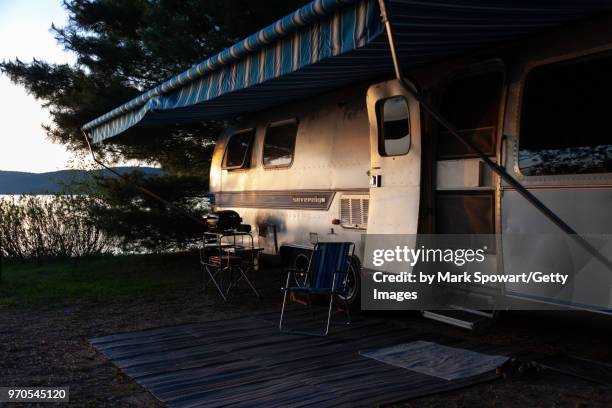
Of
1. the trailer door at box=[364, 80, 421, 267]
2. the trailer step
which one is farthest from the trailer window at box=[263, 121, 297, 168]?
the trailer step

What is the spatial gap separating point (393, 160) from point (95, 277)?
5.76 m

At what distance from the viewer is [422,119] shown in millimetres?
5391

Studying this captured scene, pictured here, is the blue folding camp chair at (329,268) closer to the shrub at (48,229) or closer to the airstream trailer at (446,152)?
the airstream trailer at (446,152)

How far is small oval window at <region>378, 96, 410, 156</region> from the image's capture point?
5.55 metres

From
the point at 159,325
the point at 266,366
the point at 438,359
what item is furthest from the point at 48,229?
the point at 438,359

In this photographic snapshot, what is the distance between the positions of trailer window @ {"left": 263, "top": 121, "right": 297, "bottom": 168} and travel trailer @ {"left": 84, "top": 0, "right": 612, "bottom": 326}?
2 cm

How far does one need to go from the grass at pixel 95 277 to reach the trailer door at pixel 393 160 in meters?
3.66

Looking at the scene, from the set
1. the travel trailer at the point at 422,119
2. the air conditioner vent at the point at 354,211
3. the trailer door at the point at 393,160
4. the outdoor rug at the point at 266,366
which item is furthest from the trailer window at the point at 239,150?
the outdoor rug at the point at 266,366

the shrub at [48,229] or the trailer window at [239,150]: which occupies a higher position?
the trailer window at [239,150]

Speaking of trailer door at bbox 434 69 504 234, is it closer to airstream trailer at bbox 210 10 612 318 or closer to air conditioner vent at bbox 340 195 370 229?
airstream trailer at bbox 210 10 612 318

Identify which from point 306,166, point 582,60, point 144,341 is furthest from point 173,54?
point 582,60

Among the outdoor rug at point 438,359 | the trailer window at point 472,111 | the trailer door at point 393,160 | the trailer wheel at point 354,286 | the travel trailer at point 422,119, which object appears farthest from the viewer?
the trailer wheel at point 354,286

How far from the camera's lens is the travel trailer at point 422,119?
159 inches

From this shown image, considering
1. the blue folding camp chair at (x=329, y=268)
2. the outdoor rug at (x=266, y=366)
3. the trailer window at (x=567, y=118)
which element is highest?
the trailer window at (x=567, y=118)
